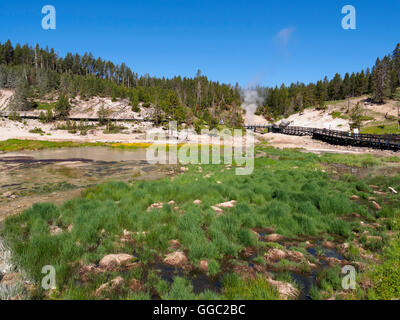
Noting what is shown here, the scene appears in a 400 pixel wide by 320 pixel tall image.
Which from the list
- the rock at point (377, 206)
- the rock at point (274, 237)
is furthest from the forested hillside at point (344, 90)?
the rock at point (274, 237)

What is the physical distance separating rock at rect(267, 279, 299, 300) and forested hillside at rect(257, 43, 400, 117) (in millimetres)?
115242

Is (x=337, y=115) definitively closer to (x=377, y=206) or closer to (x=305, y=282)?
(x=377, y=206)

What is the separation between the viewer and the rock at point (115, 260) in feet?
20.0

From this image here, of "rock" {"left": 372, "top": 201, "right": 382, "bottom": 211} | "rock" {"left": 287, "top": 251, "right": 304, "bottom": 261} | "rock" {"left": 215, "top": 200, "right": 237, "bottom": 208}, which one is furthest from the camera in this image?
"rock" {"left": 215, "top": 200, "right": 237, "bottom": 208}

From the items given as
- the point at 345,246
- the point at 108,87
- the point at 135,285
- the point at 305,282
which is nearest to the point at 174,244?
the point at 135,285

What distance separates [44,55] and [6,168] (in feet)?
491

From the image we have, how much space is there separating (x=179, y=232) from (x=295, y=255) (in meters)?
3.62

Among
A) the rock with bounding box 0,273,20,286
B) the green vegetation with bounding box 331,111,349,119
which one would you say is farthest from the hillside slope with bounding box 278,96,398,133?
the rock with bounding box 0,273,20,286

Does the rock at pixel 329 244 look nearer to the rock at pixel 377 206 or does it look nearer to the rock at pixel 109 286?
the rock at pixel 377 206

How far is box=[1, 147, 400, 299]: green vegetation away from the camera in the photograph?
17.3 ft

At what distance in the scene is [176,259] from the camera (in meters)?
6.39

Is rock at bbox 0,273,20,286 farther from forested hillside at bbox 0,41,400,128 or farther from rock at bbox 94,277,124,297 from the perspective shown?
forested hillside at bbox 0,41,400,128

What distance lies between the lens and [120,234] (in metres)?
7.80

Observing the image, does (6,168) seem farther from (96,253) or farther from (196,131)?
(196,131)
